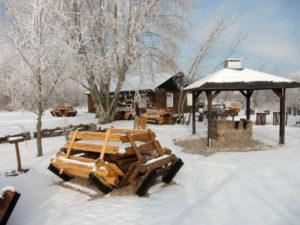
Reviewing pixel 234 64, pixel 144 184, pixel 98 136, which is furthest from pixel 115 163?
pixel 234 64

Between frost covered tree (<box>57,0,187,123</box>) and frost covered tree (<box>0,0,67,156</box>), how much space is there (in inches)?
185

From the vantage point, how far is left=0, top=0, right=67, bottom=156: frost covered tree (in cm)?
1002

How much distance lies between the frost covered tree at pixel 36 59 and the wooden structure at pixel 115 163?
11.2 ft

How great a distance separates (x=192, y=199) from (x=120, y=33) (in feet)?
41.9

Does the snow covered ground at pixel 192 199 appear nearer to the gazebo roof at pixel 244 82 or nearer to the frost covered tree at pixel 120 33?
the gazebo roof at pixel 244 82

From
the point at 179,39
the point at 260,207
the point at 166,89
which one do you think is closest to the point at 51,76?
the point at 260,207

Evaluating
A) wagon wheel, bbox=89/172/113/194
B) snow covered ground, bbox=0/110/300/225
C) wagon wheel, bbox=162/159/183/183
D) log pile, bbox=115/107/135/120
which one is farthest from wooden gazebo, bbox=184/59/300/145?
log pile, bbox=115/107/135/120

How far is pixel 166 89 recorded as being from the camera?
29.0 metres

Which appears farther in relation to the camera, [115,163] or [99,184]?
[115,163]

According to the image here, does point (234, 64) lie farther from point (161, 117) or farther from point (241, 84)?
point (161, 117)

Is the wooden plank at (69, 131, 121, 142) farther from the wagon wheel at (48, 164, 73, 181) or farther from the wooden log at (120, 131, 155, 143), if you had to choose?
the wagon wheel at (48, 164, 73, 181)

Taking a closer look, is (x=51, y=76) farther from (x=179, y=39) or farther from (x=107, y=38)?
(x=179, y=39)

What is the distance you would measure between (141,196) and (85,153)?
7.25 ft

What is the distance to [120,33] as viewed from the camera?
56.9 ft
